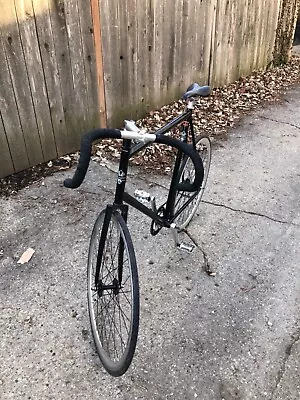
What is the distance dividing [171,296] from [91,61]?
237 centimetres

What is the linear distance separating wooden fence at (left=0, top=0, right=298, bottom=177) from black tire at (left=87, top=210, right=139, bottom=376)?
1721mm

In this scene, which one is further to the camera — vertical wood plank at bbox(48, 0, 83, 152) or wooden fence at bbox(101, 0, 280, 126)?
wooden fence at bbox(101, 0, 280, 126)

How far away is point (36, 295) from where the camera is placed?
2.62m

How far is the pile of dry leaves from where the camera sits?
A: 3.86 metres

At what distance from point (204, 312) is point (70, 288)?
87 cm

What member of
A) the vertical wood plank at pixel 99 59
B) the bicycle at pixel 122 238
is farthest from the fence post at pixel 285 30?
the bicycle at pixel 122 238

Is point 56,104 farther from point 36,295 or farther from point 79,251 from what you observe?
point 36,295

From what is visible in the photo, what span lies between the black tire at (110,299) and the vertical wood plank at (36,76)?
179 centimetres

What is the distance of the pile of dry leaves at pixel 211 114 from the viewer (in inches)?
152

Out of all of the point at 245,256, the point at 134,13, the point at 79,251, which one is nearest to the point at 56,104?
the point at 134,13

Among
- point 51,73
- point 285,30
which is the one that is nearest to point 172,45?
point 51,73

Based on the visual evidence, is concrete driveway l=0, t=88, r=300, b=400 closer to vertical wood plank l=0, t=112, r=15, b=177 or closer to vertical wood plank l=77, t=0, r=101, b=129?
vertical wood plank l=0, t=112, r=15, b=177

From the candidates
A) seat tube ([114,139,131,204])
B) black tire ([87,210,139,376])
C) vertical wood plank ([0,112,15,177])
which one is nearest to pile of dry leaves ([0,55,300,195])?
vertical wood plank ([0,112,15,177])

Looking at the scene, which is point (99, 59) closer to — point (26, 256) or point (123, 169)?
point (26, 256)
